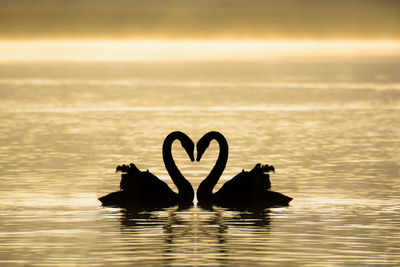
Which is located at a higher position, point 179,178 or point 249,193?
point 179,178

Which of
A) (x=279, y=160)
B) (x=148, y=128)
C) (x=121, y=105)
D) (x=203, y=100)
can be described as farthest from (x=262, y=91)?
(x=279, y=160)

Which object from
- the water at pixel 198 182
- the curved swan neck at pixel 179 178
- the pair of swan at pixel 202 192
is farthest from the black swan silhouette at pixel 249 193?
the water at pixel 198 182

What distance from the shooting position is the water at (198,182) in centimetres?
1233

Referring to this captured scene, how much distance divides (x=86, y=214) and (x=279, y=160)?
22.5 feet

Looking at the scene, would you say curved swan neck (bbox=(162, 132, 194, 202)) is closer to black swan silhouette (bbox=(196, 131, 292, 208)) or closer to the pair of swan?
the pair of swan

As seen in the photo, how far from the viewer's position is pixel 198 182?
17.9m

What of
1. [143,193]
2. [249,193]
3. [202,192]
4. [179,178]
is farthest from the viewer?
[179,178]

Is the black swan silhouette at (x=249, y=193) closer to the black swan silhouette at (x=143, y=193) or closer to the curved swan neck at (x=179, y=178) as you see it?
the curved swan neck at (x=179, y=178)

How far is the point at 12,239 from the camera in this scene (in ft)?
42.6

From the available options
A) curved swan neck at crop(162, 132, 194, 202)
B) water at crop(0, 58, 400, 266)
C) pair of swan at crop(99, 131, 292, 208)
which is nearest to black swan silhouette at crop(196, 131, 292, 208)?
pair of swan at crop(99, 131, 292, 208)

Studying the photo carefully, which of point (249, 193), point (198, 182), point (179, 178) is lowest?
point (249, 193)

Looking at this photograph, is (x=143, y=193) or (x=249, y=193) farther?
(x=249, y=193)

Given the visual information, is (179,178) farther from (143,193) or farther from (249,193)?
(249,193)

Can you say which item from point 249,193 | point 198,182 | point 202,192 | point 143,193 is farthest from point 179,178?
point 198,182
